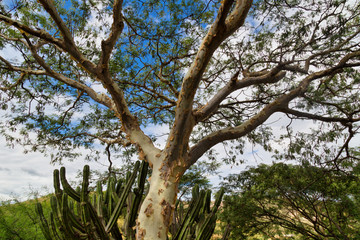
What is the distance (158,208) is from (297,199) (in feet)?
15.4

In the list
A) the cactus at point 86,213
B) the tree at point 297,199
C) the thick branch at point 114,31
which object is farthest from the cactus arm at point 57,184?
the tree at point 297,199

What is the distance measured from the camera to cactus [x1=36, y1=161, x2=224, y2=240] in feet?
8.60

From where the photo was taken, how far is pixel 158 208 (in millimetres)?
3137

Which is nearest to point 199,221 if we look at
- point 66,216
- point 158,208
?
point 158,208

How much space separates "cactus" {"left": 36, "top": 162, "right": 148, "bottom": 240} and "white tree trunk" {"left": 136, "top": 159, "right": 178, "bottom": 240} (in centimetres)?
18

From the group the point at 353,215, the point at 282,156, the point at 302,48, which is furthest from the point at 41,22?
the point at 353,215

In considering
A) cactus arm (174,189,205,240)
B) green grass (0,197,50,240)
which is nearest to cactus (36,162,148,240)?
cactus arm (174,189,205,240)

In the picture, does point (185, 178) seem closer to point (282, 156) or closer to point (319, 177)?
point (282, 156)

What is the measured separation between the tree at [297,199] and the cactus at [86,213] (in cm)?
369

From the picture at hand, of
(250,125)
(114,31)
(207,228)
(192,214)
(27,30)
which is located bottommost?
(207,228)

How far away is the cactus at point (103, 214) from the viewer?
8.60 feet

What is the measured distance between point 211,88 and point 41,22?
4.76 m

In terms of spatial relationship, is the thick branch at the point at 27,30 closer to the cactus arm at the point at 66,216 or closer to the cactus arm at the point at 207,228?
the cactus arm at the point at 66,216

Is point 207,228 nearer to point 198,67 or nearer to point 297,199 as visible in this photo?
point 198,67
